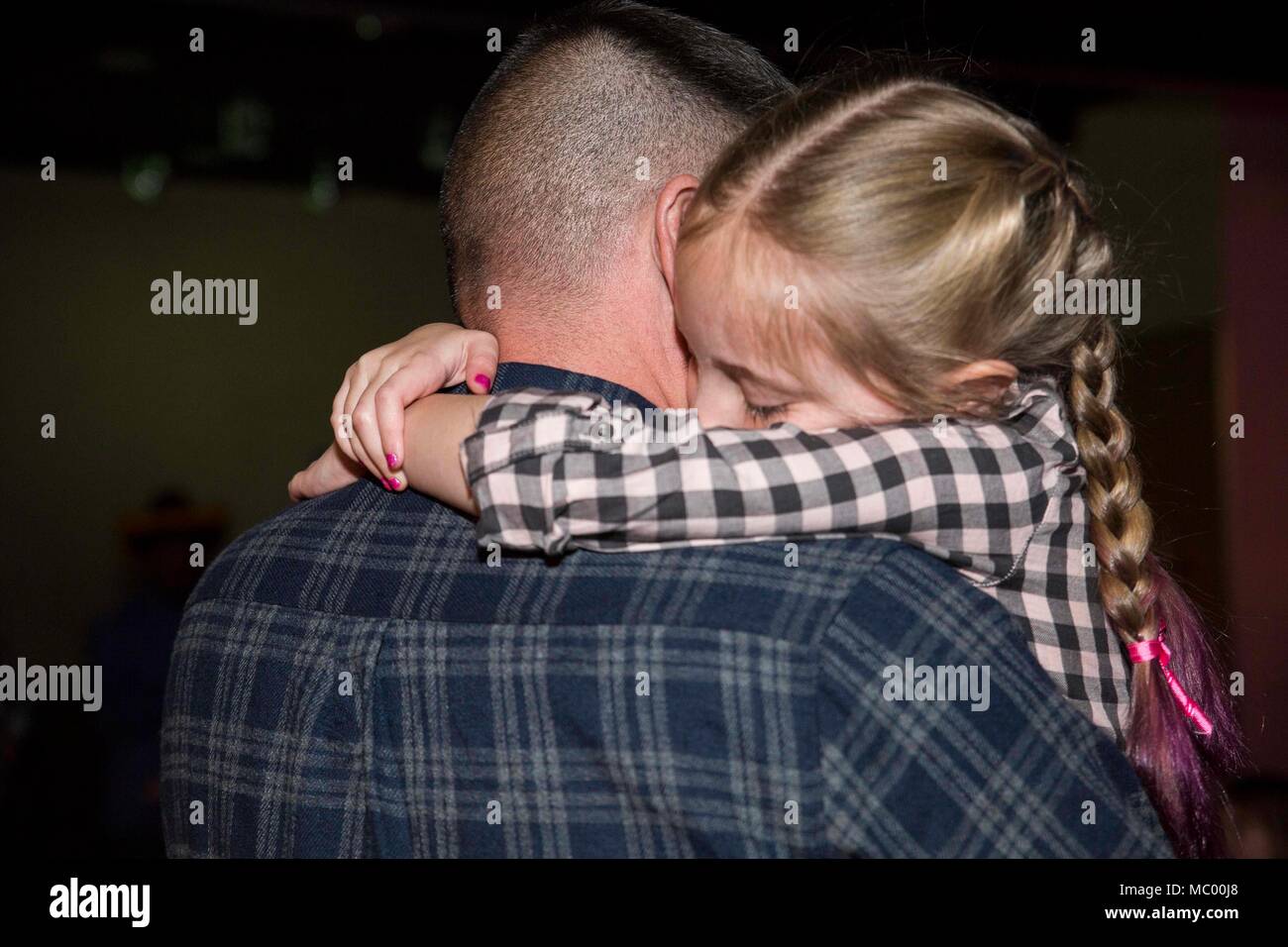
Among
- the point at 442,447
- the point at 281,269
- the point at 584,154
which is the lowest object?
the point at 442,447

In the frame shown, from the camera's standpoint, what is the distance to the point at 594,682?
841mm

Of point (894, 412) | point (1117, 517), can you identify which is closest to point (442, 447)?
point (894, 412)

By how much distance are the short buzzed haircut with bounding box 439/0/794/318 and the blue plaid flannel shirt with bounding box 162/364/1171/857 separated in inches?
11.6

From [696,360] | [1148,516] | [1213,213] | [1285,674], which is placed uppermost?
[1213,213]

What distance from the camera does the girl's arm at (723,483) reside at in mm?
853

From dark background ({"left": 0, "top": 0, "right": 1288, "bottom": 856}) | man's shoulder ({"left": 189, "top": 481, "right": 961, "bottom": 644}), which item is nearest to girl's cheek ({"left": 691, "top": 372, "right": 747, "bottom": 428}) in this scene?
man's shoulder ({"left": 189, "top": 481, "right": 961, "bottom": 644})

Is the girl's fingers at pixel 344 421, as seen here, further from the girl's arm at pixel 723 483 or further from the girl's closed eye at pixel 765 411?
the girl's closed eye at pixel 765 411

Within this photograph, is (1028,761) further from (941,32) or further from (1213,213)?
(1213,213)

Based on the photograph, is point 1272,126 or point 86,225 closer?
point 1272,126

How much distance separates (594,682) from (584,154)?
0.56m

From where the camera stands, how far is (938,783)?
2.66 ft

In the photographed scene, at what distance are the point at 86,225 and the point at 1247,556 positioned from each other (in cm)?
545

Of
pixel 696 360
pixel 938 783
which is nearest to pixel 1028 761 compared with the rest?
pixel 938 783

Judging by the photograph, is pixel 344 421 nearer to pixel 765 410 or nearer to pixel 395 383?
pixel 395 383
